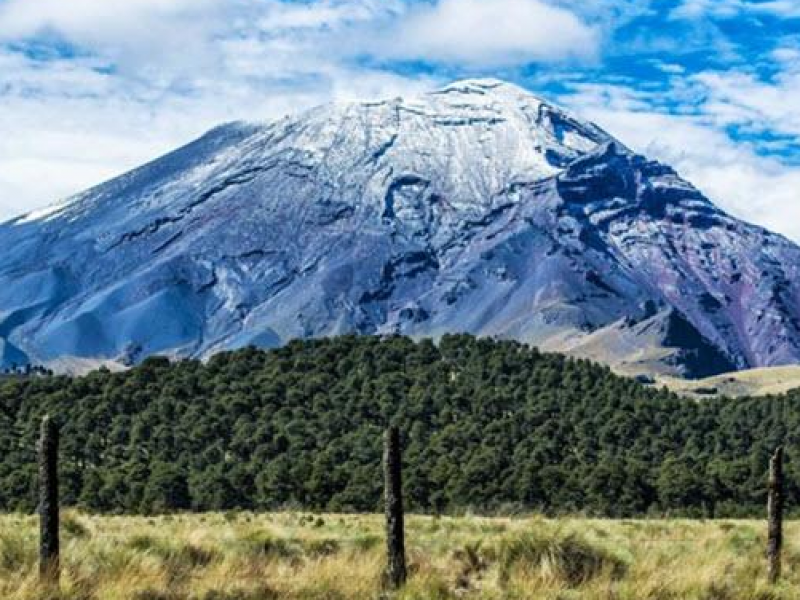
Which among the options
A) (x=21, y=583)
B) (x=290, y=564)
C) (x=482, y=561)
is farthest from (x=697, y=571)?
(x=21, y=583)

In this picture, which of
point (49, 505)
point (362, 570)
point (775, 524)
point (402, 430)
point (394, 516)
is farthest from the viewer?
point (402, 430)

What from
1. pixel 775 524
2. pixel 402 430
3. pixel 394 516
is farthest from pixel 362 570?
pixel 402 430

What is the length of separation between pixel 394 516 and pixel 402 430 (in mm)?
109540

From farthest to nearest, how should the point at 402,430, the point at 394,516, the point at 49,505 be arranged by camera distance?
the point at 402,430 → the point at 394,516 → the point at 49,505

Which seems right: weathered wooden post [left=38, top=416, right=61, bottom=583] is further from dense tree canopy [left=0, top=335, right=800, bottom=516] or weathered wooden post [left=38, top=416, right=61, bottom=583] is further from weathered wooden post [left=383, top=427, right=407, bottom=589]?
dense tree canopy [left=0, top=335, right=800, bottom=516]

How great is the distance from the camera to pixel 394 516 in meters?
18.4

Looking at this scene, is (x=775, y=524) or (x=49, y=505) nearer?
(x=49, y=505)

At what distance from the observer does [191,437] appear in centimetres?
11688

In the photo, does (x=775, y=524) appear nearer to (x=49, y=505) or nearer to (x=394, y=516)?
(x=394, y=516)

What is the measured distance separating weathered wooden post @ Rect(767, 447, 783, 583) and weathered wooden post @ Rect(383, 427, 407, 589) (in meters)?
6.50

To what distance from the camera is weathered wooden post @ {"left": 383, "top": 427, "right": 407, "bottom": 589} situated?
17.6 m

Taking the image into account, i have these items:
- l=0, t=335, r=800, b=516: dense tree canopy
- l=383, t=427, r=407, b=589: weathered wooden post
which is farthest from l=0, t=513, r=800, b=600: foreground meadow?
l=0, t=335, r=800, b=516: dense tree canopy

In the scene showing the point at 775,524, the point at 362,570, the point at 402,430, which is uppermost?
the point at 362,570

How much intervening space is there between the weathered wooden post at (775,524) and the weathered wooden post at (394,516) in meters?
6.50
